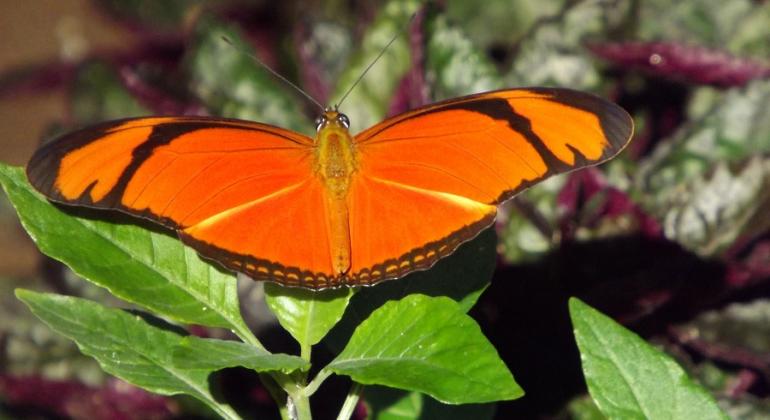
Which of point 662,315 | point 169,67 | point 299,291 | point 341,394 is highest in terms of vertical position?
point 169,67

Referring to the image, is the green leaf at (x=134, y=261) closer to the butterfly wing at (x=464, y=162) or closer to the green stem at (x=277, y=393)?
the green stem at (x=277, y=393)

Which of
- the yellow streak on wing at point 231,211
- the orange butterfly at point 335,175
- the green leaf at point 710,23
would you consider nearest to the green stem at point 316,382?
the orange butterfly at point 335,175

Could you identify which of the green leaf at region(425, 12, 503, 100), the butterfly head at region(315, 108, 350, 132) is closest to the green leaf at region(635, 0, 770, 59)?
the green leaf at region(425, 12, 503, 100)

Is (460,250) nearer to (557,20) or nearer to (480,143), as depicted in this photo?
(480,143)

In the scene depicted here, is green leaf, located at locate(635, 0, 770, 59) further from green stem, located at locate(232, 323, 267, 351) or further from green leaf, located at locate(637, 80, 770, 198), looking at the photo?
Result: green stem, located at locate(232, 323, 267, 351)

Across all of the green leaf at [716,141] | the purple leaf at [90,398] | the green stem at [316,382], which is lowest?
the green stem at [316,382]

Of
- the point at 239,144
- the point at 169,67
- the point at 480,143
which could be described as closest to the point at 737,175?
the point at 480,143
